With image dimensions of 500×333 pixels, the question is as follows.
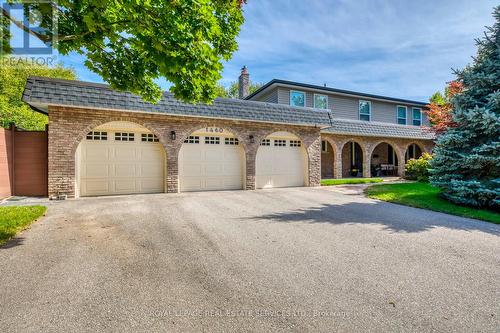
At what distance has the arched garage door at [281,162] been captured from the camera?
1262 centimetres

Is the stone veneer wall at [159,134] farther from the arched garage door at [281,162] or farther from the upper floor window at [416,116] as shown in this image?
the upper floor window at [416,116]

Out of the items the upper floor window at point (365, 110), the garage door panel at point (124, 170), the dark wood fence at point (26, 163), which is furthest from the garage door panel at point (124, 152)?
the upper floor window at point (365, 110)

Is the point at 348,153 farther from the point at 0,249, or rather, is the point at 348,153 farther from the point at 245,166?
the point at 0,249

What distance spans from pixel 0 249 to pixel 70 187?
525 centimetres

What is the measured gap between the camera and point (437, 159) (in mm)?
9148

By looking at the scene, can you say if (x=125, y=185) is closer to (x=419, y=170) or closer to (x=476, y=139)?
(x=476, y=139)

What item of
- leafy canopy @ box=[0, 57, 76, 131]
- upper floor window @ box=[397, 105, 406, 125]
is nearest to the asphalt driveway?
leafy canopy @ box=[0, 57, 76, 131]

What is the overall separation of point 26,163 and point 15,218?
14.2ft

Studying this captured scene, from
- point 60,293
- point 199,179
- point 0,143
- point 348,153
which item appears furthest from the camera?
point 348,153

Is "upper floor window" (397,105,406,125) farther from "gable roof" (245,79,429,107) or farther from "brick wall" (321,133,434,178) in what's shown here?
"brick wall" (321,133,434,178)

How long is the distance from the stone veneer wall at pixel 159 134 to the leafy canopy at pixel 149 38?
3.46m

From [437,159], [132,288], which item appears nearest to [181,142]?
[132,288]

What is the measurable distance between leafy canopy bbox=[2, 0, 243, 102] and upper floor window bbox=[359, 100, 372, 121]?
16.0 m

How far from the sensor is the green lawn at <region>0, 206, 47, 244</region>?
16.1 feet
